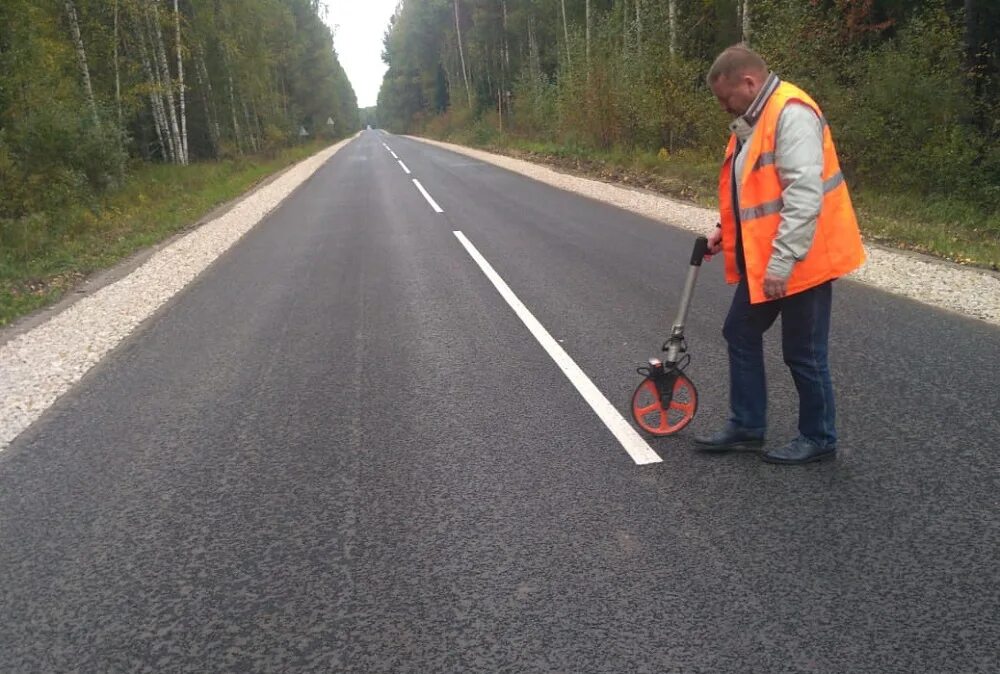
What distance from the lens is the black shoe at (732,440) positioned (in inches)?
146

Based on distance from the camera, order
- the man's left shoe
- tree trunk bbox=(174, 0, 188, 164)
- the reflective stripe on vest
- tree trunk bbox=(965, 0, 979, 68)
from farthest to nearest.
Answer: tree trunk bbox=(174, 0, 188, 164)
tree trunk bbox=(965, 0, 979, 68)
the man's left shoe
the reflective stripe on vest

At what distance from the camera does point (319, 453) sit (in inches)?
159

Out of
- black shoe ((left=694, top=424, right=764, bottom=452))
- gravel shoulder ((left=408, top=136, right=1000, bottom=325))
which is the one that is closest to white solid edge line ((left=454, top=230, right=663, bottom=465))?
black shoe ((left=694, top=424, right=764, bottom=452))

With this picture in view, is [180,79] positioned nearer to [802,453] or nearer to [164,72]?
[164,72]

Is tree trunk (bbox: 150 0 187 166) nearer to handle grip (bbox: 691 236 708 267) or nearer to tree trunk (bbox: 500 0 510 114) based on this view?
handle grip (bbox: 691 236 708 267)

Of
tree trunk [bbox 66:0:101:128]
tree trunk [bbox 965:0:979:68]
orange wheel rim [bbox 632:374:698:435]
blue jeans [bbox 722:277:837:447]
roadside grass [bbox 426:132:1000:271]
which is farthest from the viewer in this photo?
tree trunk [bbox 66:0:101:128]

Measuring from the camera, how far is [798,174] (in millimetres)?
3006

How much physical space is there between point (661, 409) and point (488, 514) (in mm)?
1237

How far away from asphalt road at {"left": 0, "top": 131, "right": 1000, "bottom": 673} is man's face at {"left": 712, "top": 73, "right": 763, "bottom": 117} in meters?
1.74

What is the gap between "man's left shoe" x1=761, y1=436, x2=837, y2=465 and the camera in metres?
3.54

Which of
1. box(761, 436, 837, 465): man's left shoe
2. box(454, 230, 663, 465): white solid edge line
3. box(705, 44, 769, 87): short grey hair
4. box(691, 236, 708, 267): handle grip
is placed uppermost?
box(705, 44, 769, 87): short grey hair

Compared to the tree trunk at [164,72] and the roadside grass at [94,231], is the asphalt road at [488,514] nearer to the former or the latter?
the roadside grass at [94,231]

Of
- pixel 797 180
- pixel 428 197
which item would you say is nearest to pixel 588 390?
pixel 797 180

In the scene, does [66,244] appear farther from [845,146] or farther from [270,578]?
[845,146]
